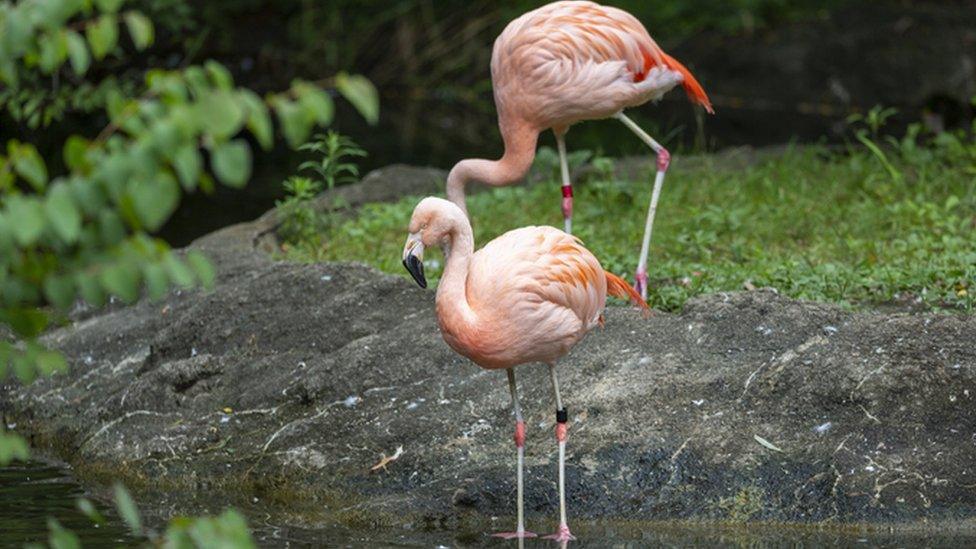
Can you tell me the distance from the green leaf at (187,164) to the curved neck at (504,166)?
11.8 feet

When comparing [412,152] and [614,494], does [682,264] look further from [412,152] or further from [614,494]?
[412,152]

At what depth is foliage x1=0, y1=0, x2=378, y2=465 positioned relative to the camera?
2.08m

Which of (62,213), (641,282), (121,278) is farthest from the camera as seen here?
(641,282)

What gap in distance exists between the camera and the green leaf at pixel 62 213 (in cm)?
204

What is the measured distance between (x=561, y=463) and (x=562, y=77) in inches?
78.9

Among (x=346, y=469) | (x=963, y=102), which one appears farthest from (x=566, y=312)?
(x=963, y=102)

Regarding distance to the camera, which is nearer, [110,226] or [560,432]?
[110,226]

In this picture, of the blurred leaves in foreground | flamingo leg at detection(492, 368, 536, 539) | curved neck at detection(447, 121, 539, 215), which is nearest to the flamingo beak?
flamingo leg at detection(492, 368, 536, 539)

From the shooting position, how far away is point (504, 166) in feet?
19.5

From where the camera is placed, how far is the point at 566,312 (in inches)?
179

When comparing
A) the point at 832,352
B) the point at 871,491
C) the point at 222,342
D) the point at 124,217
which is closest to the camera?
the point at 124,217

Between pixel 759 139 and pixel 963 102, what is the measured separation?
1.86m

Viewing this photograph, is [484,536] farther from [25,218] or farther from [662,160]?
[25,218]

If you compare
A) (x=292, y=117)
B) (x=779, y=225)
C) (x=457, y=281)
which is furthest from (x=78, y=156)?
(x=779, y=225)
